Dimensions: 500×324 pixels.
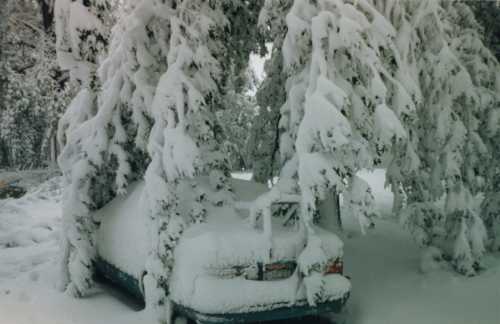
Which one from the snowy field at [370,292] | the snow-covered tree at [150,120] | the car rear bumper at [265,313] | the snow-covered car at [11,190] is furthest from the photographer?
the snow-covered car at [11,190]

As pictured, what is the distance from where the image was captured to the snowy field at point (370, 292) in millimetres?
6387

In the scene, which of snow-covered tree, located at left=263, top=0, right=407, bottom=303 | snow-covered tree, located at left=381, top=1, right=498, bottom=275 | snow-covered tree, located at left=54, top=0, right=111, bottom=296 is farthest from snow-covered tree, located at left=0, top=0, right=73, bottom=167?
snow-covered tree, located at left=263, top=0, right=407, bottom=303

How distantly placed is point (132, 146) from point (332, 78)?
132 inches

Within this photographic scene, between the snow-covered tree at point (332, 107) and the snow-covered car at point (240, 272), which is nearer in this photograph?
the snow-covered car at point (240, 272)

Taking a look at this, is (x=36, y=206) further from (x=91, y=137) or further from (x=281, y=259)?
(x=281, y=259)

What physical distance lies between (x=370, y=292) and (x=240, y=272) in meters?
2.56

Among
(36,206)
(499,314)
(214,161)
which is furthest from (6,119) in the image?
(499,314)

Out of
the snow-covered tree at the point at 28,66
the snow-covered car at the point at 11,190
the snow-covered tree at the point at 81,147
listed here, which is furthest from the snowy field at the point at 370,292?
the snow-covered tree at the point at 28,66

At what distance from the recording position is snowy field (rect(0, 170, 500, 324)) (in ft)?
21.0

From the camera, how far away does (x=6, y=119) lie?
28.4m

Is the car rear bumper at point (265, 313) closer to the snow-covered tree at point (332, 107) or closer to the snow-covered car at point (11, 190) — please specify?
the snow-covered tree at point (332, 107)

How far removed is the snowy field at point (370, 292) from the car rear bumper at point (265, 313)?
0.86 metres

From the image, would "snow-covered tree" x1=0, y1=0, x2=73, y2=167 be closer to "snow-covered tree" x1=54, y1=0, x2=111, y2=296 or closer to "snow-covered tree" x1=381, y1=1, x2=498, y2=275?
"snow-covered tree" x1=54, y1=0, x2=111, y2=296

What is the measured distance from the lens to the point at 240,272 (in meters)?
5.38
